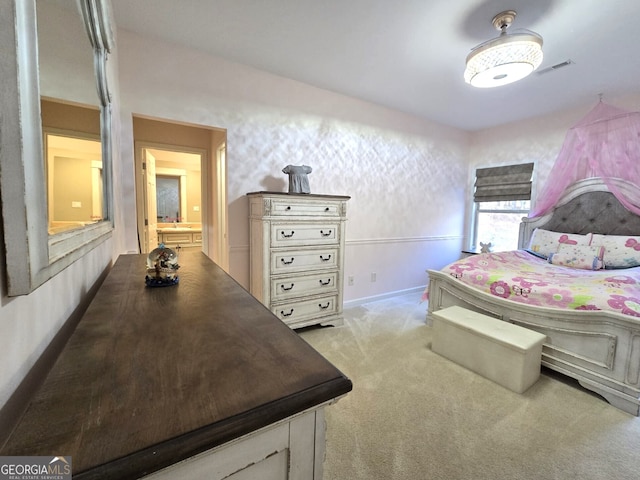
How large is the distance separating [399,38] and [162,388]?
9.16ft

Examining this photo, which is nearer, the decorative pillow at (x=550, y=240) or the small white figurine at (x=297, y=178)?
the small white figurine at (x=297, y=178)

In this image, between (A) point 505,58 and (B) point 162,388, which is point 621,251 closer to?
(A) point 505,58

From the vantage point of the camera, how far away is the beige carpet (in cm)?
144

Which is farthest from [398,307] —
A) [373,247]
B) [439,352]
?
[439,352]

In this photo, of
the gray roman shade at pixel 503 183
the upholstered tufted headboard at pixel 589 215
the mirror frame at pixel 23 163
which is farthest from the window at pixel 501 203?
Result: the mirror frame at pixel 23 163

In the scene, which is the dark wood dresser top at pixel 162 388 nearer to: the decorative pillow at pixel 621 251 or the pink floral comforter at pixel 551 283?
the pink floral comforter at pixel 551 283

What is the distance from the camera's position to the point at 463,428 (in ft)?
5.56

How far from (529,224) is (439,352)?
2686 mm

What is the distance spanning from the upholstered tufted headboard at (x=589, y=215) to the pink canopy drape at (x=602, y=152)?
0.11m

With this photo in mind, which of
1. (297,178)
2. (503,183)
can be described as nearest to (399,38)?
(297,178)

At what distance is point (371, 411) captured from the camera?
5.99ft

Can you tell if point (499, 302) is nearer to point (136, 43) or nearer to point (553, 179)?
point (553, 179)

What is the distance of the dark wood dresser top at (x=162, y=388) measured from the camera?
0.36 metres

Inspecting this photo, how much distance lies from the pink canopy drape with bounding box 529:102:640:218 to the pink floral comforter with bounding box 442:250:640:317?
1.11 metres
